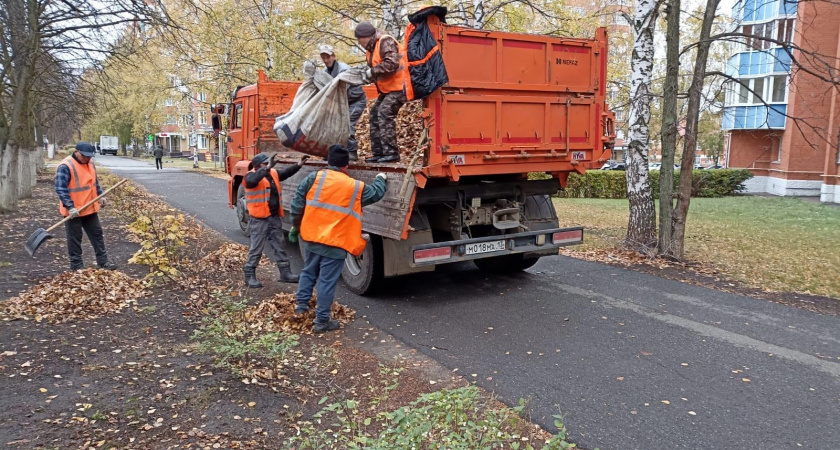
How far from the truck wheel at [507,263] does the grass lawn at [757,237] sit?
2410mm

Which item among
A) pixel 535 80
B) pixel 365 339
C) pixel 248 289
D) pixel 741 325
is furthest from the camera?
pixel 248 289

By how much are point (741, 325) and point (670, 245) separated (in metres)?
3.14

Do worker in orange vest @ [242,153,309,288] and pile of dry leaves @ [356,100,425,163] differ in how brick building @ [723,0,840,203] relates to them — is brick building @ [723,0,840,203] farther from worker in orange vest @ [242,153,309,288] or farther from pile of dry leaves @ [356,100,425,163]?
worker in orange vest @ [242,153,309,288]

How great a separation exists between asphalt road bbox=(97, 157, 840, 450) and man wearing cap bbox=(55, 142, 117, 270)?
329 centimetres

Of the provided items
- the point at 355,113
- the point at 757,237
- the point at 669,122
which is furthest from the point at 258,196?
the point at 757,237

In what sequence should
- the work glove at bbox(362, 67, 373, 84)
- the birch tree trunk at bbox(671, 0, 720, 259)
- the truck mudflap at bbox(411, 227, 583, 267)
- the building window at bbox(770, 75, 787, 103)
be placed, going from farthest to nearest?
the building window at bbox(770, 75, 787, 103), the birch tree trunk at bbox(671, 0, 720, 259), the work glove at bbox(362, 67, 373, 84), the truck mudflap at bbox(411, 227, 583, 267)

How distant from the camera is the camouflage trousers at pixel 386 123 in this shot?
6.43 meters

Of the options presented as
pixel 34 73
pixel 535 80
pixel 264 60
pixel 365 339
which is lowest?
pixel 365 339

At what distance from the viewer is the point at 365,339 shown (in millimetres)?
5336

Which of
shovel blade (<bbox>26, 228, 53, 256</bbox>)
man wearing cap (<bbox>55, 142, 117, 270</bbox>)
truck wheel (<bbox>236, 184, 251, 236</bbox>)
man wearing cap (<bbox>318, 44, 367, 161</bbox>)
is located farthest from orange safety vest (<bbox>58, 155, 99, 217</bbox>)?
man wearing cap (<bbox>318, 44, 367, 161</bbox>)

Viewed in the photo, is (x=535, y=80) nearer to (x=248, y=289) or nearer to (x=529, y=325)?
(x=529, y=325)

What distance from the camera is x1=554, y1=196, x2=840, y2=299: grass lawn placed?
7.95 metres

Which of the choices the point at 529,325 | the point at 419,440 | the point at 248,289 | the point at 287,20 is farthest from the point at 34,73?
the point at 419,440

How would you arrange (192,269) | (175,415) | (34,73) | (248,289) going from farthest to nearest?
(34,73) < (192,269) < (248,289) < (175,415)
